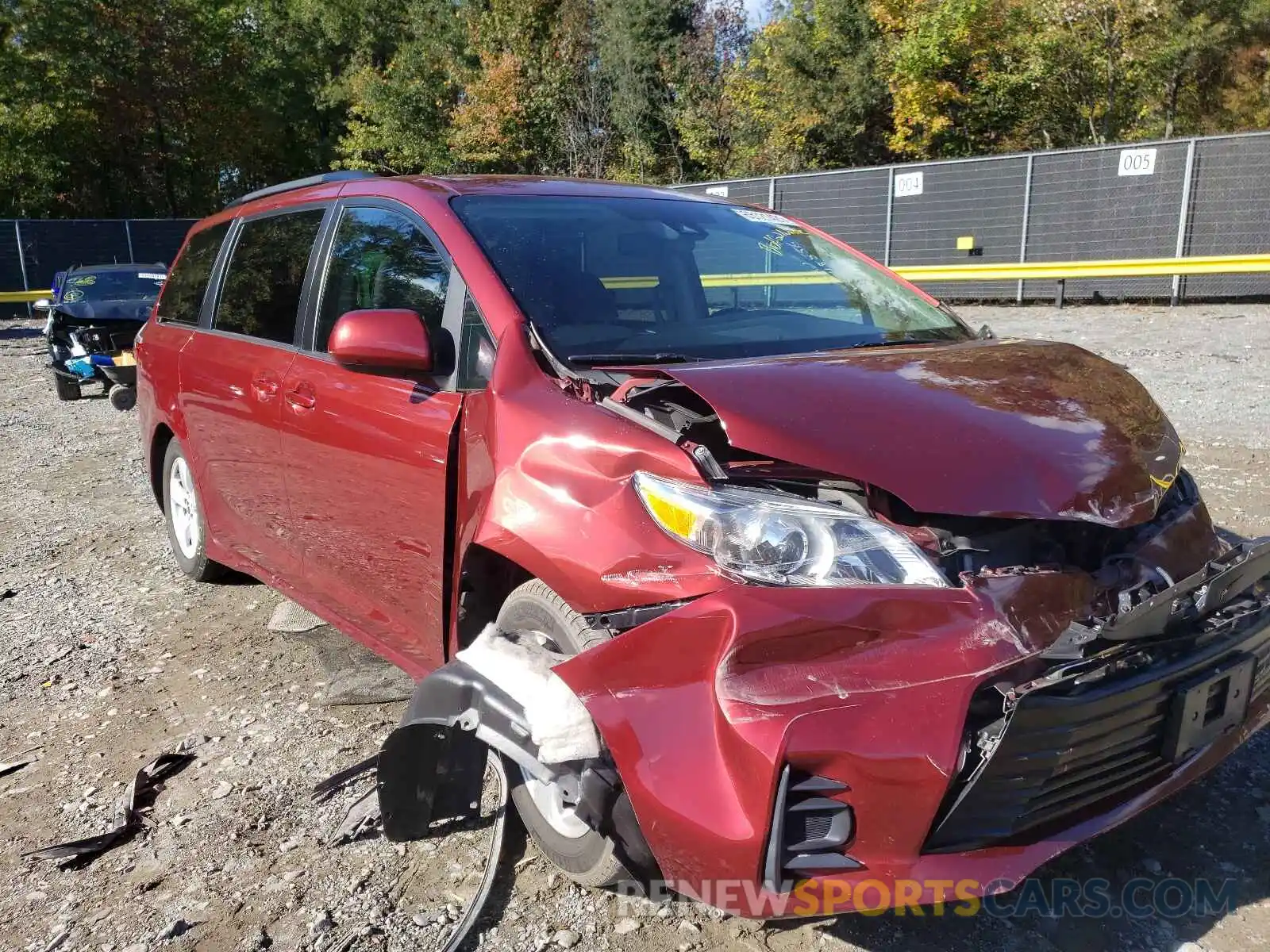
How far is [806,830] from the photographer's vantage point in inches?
70.4

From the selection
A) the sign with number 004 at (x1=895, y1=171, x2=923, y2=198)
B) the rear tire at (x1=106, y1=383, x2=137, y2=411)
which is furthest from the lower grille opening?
the sign with number 004 at (x1=895, y1=171, x2=923, y2=198)

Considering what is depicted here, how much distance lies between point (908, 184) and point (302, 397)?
51.8 ft

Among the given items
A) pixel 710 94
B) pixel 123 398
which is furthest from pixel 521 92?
pixel 123 398

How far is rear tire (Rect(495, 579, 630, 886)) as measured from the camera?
87.5 inches

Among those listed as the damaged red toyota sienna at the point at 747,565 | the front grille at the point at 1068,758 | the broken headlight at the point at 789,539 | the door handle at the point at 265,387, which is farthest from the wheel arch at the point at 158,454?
the front grille at the point at 1068,758

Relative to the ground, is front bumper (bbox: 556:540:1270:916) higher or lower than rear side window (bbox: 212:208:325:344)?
lower

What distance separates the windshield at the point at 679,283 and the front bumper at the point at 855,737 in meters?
1.01

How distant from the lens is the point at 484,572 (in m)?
2.60

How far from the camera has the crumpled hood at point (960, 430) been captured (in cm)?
202

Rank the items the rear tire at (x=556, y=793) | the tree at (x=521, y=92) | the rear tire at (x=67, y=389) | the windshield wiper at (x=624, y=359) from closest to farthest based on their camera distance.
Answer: the rear tire at (x=556, y=793)
the windshield wiper at (x=624, y=359)
the rear tire at (x=67, y=389)
the tree at (x=521, y=92)

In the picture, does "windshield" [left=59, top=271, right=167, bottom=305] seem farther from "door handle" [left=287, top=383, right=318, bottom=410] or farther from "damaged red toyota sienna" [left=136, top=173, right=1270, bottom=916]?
"damaged red toyota sienna" [left=136, top=173, right=1270, bottom=916]

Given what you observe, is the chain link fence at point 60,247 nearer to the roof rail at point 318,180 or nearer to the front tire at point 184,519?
the front tire at point 184,519

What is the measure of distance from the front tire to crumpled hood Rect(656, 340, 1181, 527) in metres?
3.15

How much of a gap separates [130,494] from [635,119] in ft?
92.0
